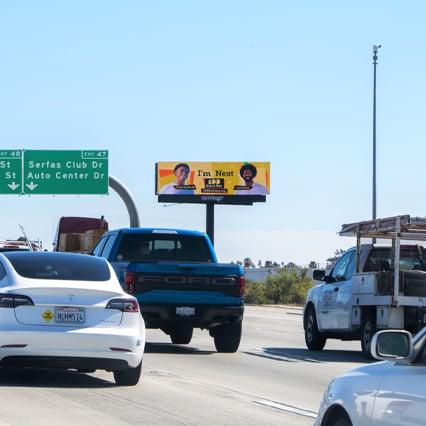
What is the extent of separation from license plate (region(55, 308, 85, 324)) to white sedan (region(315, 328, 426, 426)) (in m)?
6.39

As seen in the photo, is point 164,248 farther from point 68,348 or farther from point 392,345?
point 392,345

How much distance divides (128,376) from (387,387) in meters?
7.66

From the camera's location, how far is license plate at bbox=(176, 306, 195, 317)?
19.4 meters

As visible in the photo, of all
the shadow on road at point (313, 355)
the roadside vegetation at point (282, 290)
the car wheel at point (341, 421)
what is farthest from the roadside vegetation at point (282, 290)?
the car wheel at point (341, 421)

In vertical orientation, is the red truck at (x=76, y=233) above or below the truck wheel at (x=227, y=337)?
above

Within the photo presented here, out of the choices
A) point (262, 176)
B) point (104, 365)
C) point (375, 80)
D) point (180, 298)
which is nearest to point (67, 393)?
point (104, 365)

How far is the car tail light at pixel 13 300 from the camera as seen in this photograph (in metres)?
13.0

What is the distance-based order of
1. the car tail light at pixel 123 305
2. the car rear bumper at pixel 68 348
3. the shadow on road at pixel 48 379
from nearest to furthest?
1. the car rear bumper at pixel 68 348
2. the car tail light at pixel 123 305
3. the shadow on road at pixel 48 379

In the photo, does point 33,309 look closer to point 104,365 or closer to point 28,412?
Result: point 104,365

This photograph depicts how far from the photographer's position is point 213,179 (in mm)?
74625

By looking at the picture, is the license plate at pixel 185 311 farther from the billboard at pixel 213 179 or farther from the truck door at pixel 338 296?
the billboard at pixel 213 179

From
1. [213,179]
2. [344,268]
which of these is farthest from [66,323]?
[213,179]

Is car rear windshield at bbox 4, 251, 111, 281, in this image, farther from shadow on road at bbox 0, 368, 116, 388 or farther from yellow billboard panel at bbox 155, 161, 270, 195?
yellow billboard panel at bbox 155, 161, 270, 195

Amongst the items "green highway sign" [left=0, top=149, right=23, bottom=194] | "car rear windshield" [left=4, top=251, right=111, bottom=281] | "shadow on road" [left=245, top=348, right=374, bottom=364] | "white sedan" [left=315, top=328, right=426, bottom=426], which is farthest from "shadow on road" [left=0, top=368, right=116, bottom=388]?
"green highway sign" [left=0, top=149, right=23, bottom=194]
